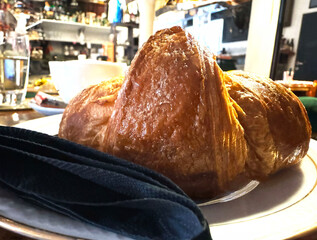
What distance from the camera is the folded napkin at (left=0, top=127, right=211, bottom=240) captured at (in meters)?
0.19

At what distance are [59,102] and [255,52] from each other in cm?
304

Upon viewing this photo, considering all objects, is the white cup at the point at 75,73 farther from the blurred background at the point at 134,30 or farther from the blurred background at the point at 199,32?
the blurred background at the point at 134,30

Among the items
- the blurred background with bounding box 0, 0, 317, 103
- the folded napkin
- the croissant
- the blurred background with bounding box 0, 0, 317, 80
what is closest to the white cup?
the croissant

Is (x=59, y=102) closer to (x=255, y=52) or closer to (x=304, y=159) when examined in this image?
(x=304, y=159)

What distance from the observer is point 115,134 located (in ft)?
1.12

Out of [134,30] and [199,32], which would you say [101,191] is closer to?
[199,32]

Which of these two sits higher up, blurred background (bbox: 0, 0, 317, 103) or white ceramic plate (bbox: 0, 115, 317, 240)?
blurred background (bbox: 0, 0, 317, 103)

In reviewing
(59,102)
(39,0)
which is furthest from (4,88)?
(39,0)

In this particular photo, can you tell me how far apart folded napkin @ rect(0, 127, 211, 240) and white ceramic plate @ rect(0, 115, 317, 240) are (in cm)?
2

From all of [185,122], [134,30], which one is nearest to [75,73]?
[185,122]

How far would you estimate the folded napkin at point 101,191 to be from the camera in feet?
0.64

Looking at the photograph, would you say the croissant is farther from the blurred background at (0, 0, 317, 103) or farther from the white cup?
the blurred background at (0, 0, 317, 103)

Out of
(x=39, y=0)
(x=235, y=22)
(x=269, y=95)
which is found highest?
(x=39, y=0)

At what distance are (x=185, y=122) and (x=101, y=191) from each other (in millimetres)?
135
